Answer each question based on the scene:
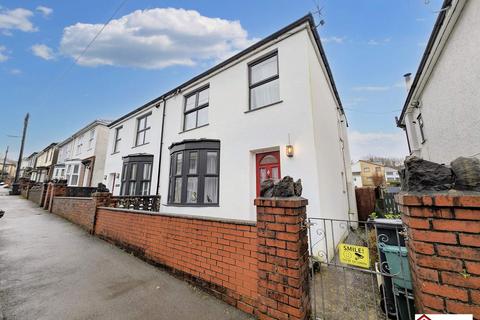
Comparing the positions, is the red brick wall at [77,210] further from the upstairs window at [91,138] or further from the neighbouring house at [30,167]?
the neighbouring house at [30,167]

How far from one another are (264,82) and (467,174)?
18.5ft

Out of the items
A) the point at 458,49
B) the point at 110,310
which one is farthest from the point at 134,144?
the point at 458,49

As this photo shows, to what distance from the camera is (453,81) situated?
5.38m

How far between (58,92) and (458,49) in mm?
19094

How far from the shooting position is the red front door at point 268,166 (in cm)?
570

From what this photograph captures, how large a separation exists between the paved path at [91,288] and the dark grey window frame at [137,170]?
16.2 ft

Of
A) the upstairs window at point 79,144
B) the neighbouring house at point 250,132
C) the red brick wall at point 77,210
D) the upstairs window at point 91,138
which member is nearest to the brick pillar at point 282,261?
the neighbouring house at point 250,132

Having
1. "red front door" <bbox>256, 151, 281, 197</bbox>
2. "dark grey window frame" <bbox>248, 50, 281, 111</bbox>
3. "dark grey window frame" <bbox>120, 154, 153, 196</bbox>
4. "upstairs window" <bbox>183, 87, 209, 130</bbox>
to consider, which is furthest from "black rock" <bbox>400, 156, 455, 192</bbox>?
"dark grey window frame" <bbox>120, 154, 153, 196</bbox>

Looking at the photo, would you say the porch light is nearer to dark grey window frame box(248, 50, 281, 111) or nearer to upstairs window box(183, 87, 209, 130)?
dark grey window frame box(248, 50, 281, 111)

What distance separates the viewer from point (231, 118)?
682cm

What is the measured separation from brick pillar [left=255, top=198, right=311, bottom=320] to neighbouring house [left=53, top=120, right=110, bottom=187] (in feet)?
61.2

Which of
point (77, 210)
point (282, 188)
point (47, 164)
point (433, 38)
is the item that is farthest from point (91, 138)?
point (433, 38)

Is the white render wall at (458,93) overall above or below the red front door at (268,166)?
above

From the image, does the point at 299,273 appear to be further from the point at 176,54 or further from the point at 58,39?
the point at 58,39
